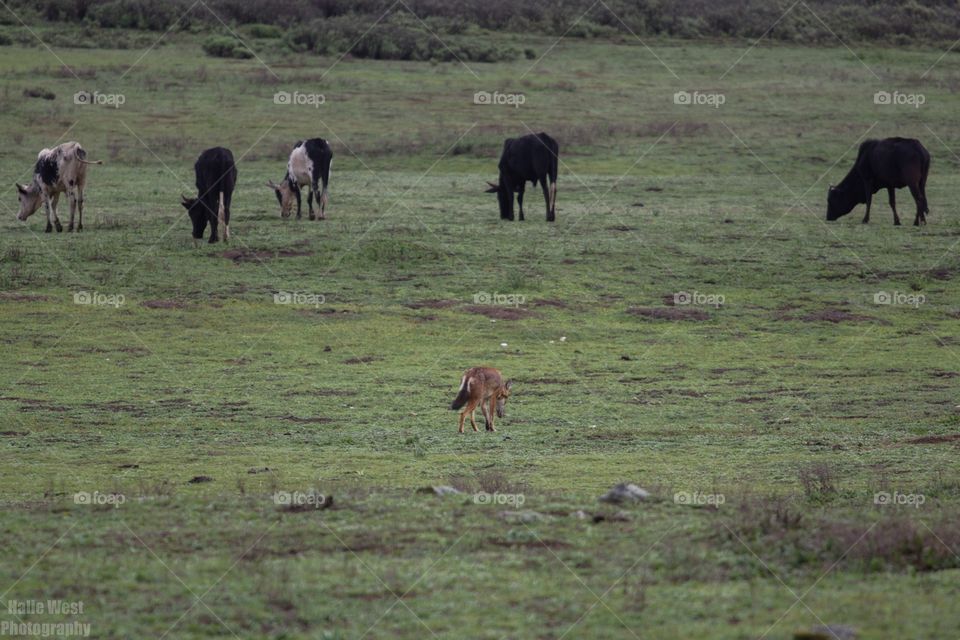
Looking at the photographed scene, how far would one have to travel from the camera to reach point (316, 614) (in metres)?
8.34

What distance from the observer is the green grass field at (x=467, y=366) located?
29.3 ft

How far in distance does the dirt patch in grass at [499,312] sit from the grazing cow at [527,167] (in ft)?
22.3

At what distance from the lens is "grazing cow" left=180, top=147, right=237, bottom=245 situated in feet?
86.0

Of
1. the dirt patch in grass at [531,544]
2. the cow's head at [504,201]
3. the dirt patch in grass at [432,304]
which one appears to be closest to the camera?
the dirt patch in grass at [531,544]

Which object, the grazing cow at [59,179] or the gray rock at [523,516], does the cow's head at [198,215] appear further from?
the gray rock at [523,516]

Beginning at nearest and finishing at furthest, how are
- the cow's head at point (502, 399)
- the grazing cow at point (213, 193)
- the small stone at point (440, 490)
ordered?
the small stone at point (440, 490) → the cow's head at point (502, 399) → the grazing cow at point (213, 193)

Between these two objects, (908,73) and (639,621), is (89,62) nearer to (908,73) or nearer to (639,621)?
(908,73)

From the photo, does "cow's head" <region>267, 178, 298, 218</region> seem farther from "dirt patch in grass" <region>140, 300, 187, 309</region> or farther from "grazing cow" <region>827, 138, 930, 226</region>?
"grazing cow" <region>827, 138, 930, 226</region>

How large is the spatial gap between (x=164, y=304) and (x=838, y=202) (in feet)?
50.5

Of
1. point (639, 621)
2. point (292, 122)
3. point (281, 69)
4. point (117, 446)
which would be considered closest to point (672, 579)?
point (639, 621)

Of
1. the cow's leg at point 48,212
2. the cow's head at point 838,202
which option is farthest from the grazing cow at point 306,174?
the cow's head at point 838,202

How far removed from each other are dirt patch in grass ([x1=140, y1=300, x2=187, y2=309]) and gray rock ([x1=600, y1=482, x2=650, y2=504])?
42.7ft

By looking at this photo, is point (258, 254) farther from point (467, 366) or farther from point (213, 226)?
point (467, 366)

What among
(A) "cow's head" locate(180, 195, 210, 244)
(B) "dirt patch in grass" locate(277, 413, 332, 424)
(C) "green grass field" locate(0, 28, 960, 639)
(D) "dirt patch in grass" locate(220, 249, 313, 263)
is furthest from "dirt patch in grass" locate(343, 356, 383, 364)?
(A) "cow's head" locate(180, 195, 210, 244)
